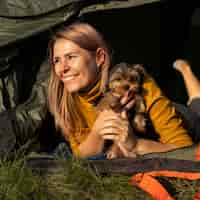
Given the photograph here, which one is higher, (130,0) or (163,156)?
(130,0)

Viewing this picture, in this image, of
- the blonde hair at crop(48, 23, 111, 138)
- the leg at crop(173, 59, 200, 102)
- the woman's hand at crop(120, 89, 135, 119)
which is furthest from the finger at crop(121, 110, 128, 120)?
the leg at crop(173, 59, 200, 102)

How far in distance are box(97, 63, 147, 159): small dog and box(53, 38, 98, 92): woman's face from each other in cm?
11

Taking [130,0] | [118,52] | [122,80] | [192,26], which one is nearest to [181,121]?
[122,80]

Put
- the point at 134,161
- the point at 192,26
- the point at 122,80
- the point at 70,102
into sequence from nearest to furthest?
the point at 134,161, the point at 122,80, the point at 70,102, the point at 192,26

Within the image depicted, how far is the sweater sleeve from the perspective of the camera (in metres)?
2.68

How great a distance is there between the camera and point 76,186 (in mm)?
2420

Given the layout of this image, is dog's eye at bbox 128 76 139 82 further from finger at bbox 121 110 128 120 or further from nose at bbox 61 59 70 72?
nose at bbox 61 59 70 72

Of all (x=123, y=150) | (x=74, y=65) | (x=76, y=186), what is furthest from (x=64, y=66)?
(x=76, y=186)

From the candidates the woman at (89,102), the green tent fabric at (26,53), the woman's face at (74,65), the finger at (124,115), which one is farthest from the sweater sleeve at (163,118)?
the green tent fabric at (26,53)

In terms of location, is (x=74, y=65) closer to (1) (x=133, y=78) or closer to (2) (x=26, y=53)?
(1) (x=133, y=78)

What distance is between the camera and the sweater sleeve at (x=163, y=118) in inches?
105

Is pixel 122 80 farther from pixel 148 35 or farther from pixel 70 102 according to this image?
pixel 148 35

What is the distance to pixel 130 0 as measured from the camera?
3.02 m

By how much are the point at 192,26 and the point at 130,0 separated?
193 cm
